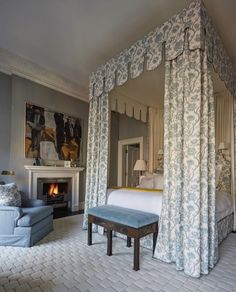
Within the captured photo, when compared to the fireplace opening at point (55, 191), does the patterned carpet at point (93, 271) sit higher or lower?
lower

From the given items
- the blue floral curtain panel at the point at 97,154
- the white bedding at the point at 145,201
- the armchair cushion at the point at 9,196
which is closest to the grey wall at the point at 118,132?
the blue floral curtain panel at the point at 97,154

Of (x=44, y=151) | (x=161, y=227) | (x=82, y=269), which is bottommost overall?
(x=82, y=269)

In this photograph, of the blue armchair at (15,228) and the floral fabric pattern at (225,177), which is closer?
the blue armchair at (15,228)

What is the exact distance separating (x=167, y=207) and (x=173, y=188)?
0.25 meters

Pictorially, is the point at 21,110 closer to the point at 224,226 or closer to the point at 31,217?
the point at 31,217

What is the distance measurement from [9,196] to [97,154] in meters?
1.59

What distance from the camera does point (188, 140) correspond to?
228 cm

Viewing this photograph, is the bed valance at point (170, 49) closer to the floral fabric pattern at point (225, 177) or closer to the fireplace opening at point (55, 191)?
the floral fabric pattern at point (225, 177)

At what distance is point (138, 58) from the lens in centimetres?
303

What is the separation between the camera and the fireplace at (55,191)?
15.7 feet

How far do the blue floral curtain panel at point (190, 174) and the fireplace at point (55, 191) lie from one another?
325 centimetres

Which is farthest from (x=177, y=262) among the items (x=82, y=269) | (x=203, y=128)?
(x=203, y=128)

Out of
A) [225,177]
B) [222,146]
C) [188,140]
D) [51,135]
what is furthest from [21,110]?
[225,177]

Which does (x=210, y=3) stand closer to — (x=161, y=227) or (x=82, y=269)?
(x=161, y=227)
